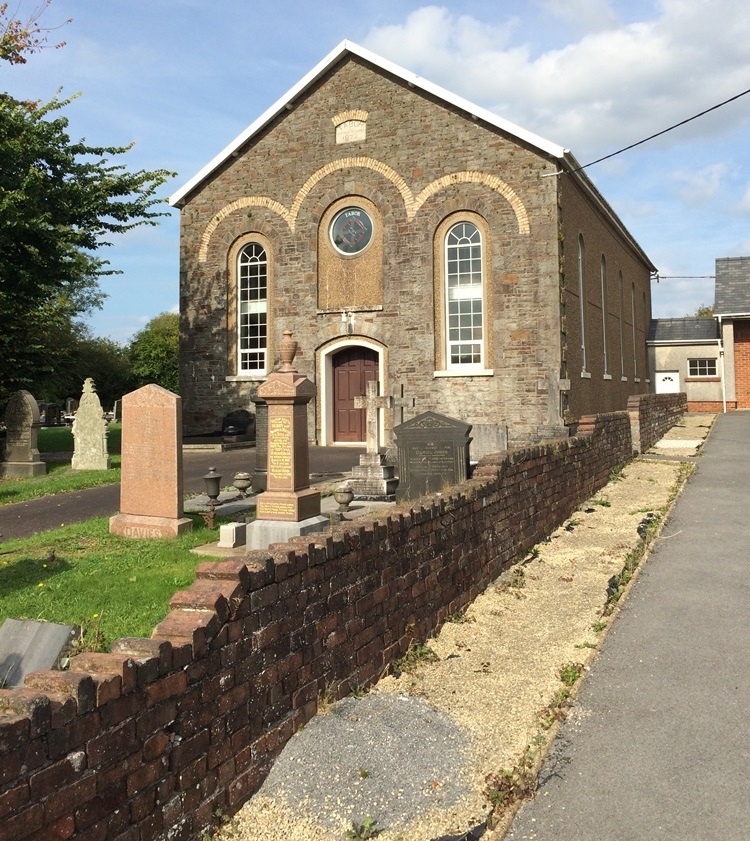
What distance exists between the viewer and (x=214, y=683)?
3.63 metres

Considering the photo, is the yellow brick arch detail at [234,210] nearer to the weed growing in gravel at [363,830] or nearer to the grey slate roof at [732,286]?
the weed growing in gravel at [363,830]

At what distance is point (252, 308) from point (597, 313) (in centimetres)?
1125

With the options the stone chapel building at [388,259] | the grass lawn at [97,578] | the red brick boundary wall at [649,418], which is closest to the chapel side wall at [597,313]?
the stone chapel building at [388,259]

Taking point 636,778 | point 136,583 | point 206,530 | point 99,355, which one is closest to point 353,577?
point 636,778

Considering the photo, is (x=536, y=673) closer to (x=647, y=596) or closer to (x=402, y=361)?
(x=647, y=596)

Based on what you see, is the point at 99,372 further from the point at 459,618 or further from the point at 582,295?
the point at 459,618

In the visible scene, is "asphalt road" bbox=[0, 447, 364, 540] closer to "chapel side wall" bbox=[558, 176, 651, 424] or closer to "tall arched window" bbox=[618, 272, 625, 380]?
"chapel side wall" bbox=[558, 176, 651, 424]

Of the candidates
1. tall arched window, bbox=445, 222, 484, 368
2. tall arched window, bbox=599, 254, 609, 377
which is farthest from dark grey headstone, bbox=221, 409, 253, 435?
tall arched window, bbox=599, 254, 609, 377

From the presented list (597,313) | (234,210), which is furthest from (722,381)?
(234,210)

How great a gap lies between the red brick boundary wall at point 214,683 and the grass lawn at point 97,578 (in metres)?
1.51

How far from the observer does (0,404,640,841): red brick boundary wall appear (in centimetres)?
278

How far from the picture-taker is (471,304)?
20.3 m

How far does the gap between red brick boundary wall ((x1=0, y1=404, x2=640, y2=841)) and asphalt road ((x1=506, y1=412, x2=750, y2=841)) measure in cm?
136

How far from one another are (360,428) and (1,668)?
17.6 m
